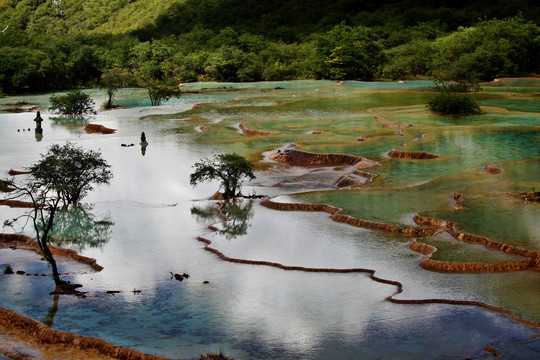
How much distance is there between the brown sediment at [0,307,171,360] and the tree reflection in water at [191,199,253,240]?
604 centimetres

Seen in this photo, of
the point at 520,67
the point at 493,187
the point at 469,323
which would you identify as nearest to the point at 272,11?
the point at 520,67

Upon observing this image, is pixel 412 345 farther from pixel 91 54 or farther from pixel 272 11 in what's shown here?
pixel 272 11

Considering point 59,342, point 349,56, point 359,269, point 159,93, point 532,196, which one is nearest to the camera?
point 59,342

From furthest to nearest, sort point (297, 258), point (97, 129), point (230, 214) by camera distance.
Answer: point (97, 129) < point (230, 214) < point (297, 258)

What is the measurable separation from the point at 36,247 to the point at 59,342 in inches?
225

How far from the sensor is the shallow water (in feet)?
34.3

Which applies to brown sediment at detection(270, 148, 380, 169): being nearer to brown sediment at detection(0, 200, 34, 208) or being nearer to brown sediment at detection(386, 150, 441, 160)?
brown sediment at detection(386, 150, 441, 160)

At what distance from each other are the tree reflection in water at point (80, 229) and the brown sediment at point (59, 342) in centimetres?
418

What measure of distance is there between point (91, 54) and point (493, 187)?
6548 cm

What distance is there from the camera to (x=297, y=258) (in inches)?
564

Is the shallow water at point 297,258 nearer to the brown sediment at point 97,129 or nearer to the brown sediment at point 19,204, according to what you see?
the brown sediment at point 19,204

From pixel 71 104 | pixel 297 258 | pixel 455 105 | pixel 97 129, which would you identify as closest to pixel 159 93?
pixel 71 104

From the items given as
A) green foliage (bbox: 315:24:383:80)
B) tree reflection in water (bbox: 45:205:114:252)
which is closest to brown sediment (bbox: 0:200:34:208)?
tree reflection in water (bbox: 45:205:114:252)

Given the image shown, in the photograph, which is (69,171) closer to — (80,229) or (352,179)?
(80,229)
